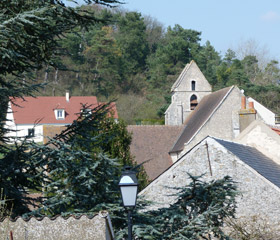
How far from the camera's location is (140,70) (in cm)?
7256

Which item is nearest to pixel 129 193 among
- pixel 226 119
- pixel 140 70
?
pixel 226 119

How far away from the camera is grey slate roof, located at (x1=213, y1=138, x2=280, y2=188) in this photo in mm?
17353

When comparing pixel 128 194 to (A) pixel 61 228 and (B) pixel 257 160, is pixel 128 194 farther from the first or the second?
(B) pixel 257 160

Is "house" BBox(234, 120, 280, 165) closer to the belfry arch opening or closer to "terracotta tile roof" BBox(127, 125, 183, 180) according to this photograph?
"terracotta tile roof" BBox(127, 125, 183, 180)

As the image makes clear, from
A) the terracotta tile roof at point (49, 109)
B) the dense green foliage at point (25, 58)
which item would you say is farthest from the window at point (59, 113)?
the dense green foliage at point (25, 58)

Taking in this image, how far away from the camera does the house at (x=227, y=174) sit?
16.3 meters

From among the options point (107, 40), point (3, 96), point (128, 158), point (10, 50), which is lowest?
point (128, 158)

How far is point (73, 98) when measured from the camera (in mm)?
62969

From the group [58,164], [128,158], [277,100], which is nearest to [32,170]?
[58,164]

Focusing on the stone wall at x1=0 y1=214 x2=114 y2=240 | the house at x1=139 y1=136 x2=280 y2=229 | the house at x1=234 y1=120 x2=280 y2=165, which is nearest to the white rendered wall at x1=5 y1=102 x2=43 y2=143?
the stone wall at x1=0 y1=214 x2=114 y2=240

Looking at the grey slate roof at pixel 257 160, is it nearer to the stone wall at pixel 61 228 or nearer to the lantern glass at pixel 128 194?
the lantern glass at pixel 128 194

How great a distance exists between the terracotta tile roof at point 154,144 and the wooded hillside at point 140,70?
16.6 meters

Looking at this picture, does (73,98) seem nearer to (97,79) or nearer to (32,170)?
(97,79)

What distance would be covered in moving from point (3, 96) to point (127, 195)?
243 cm
